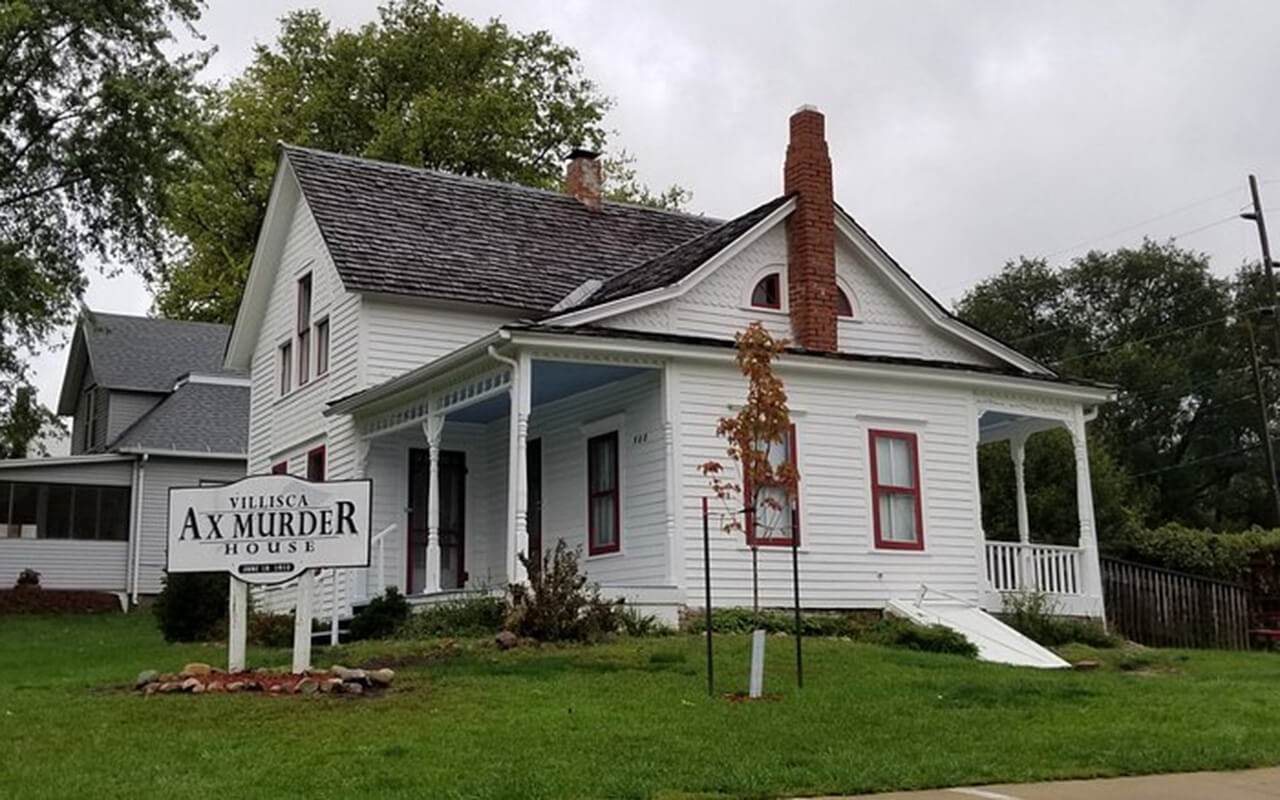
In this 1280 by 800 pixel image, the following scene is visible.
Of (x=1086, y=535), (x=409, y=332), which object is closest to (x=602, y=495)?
(x=409, y=332)

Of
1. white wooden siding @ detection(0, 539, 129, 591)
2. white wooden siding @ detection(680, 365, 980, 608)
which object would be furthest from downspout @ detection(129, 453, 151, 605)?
white wooden siding @ detection(680, 365, 980, 608)

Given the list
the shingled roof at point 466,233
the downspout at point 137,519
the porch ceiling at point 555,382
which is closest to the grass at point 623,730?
the porch ceiling at point 555,382

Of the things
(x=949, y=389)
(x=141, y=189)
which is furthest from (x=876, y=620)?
(x=141, y=189)

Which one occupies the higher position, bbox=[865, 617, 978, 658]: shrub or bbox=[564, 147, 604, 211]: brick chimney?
bbox=[564, 147, 604, 211]: brick chimney

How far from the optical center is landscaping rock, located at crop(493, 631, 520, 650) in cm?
1423

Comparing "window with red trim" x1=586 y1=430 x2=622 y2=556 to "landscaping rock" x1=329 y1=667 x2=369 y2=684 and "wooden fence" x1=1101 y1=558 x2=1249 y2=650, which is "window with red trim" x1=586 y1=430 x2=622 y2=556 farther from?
"wooden fence" x1=1101 y1=558 x2=1249 y2=650

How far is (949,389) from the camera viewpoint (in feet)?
64.7

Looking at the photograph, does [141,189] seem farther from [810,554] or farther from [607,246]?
[810,554]

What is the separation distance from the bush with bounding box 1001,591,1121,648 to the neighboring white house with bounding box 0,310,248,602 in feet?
61.4

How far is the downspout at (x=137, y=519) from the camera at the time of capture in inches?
1266

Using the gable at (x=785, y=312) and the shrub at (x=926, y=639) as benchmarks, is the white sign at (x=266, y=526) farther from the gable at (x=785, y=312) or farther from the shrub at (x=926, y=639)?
the shrub at (x=926, y=639)

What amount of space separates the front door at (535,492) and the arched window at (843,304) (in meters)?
4.82

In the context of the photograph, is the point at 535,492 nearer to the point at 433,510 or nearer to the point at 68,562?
the point at 433,510

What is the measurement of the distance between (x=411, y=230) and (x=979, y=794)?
16.4 m
